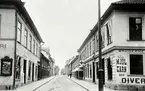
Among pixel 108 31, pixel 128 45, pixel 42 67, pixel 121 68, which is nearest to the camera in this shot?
pixel 121 68

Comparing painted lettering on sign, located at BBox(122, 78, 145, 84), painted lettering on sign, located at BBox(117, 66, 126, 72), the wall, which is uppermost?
the wall

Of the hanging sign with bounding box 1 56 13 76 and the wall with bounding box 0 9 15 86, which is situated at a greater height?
the wall with bounding box 0 9 15 86

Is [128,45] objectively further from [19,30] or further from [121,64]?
[19,30]

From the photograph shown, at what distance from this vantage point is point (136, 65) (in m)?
20.3

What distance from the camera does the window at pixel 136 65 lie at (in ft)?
66.2

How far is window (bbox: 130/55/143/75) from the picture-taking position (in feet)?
66.2

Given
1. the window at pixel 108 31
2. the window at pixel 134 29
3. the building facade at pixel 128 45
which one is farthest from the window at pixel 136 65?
the window at pixel 108 31

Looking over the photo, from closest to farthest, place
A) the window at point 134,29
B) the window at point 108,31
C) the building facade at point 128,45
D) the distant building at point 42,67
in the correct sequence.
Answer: the building facade at point 128,45 → the window at point 134,29 → the window at point 108,31 → the distant building at point 42,67

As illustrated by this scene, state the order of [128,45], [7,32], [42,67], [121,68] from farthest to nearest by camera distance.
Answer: [42,67] < [128,45] < [121,68] < [7,32]

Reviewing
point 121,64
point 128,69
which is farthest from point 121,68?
point 128,69

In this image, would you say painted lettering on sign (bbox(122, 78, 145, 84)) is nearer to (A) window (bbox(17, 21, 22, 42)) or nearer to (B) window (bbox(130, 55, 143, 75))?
(B) window (bbox(130, 55, 143, 75))

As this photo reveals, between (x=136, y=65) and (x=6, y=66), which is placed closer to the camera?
(x=6, y=66)

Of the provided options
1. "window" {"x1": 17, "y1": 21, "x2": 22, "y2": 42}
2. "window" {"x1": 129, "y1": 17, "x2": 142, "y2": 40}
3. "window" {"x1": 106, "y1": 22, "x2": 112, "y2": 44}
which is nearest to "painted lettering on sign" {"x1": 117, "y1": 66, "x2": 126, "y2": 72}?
"window" {"x1": 129, "y1": 17, "x2": 142, "y2": 40}

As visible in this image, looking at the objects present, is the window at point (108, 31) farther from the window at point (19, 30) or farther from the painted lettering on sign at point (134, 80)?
the window at point (19, 30)
